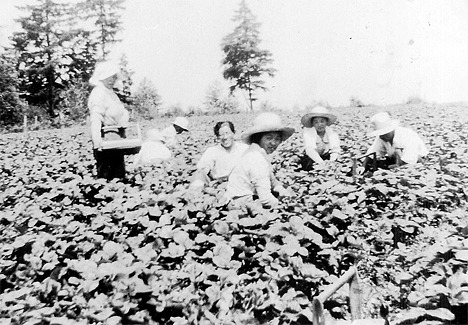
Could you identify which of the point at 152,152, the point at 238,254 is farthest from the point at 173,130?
the point at 238,254

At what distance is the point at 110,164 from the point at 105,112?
0.48 m

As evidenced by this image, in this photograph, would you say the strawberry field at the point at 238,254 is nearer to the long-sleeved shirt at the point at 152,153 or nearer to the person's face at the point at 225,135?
the person's face at the point at 225,135

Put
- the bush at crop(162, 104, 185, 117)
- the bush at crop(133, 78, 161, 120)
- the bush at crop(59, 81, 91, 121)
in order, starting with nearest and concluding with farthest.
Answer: the bush at crop(59, 81, 91, 121), the bush at crop(162, 104, 185, 117), the bush at crop(133, 78, 161, 120)

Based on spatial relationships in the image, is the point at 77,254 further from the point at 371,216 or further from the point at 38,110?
the point at 38,110

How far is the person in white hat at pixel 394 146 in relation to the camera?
3887 mm

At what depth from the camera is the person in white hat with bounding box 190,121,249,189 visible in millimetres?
3582

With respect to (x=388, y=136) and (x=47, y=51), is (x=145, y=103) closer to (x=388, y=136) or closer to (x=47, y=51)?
(x=47, y=51)

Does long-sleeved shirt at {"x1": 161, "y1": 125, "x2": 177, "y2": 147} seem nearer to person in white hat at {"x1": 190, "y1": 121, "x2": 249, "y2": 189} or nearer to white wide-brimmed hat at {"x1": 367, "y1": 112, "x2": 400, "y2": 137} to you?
person in white hat at {"x1": 190, "y1": 121, "x2": 249, "y2": 189}

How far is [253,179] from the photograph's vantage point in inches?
115

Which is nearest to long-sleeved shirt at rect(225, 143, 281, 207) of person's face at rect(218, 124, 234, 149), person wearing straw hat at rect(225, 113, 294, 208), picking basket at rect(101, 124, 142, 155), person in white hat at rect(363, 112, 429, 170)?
person wearing straw hat at rect(225, 113, 294, 208)

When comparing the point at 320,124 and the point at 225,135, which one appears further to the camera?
the point at 320,124

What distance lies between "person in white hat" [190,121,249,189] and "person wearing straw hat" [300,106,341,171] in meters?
0.96

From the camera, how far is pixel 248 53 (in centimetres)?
1492

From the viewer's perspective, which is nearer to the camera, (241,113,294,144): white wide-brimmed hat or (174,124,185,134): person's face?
(241,113,294,144): white wide-brimmed hat
